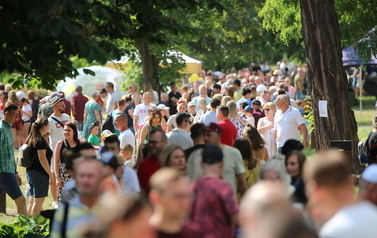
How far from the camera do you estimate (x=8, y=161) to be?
12.3 m

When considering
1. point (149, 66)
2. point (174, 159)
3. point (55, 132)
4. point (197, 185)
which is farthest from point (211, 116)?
point (149, 66)

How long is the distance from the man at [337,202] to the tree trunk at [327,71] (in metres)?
8.84

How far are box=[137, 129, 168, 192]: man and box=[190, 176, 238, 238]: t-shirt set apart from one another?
2307 mm

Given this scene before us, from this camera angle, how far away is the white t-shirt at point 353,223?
473 cm

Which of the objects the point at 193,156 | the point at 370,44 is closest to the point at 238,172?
the point at 193,156

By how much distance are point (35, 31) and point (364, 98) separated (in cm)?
3588

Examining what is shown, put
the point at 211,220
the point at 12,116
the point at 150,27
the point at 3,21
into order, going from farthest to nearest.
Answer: the point at 12,116 → the point at 150,27 → the point at 3,21 → the point at 211,220

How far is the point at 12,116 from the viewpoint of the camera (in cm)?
1223

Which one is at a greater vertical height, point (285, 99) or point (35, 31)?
point (35, 31)

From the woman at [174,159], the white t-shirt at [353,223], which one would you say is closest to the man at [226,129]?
the woman at [174,159]

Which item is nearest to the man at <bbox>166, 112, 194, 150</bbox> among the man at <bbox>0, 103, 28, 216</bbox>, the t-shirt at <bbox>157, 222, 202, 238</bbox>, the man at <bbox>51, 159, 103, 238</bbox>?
the man at <bbox>0, 103, 28, 216</bbox>

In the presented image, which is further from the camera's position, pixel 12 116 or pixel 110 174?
pixel 12 116

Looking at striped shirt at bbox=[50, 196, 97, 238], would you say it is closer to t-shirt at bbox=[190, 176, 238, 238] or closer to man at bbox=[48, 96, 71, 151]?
t-shirt at bbox=[190, 176, 238, 238]

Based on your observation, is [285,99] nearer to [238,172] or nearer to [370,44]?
[370,44]
